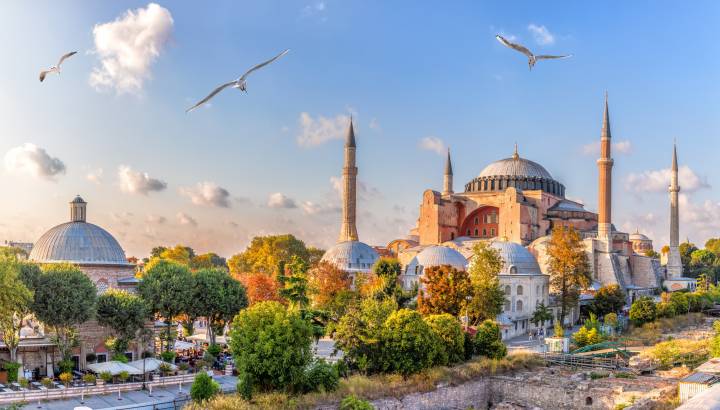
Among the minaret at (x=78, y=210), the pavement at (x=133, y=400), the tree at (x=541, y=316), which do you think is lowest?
the pavement at (x=133, y=400)

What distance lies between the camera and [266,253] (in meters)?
52.1

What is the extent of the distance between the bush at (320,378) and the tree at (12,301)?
830 cm

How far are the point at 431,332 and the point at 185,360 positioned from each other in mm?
9074

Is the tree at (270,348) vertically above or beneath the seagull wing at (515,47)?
beneath

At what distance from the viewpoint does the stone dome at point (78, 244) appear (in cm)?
2475

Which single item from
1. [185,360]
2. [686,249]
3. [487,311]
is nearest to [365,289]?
[487,311]

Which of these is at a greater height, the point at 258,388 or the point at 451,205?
the point at 451,205

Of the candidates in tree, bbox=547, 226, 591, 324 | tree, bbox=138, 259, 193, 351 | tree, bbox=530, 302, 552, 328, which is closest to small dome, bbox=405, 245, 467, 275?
tree, bbox=547, 226, 591, 324

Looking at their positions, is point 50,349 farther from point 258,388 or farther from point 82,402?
point 258,388

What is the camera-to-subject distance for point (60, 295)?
20281mm

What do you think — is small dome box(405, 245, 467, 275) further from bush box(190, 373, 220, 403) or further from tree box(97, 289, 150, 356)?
bush box(190, 373, 220, 403)

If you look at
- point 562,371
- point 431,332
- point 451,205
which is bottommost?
point 562,371

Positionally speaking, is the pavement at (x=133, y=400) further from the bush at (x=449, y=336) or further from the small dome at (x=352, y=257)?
the small dome at (x=352, y=257)

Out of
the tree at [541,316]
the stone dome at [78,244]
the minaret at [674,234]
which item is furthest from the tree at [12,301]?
the minaret at [674,234]
